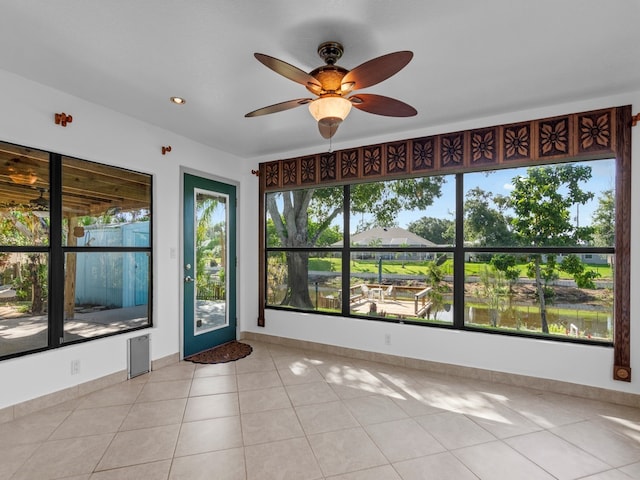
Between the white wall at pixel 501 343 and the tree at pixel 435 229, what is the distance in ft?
3.13

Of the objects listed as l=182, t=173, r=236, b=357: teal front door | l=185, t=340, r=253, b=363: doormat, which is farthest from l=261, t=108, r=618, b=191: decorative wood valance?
l=185, t=340, r=253, b=363: doormat

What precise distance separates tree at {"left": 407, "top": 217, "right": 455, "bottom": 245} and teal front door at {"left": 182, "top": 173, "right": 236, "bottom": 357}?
2.48 metres

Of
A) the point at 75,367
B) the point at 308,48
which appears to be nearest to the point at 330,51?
the point at 308,48

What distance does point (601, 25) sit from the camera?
1988 mm

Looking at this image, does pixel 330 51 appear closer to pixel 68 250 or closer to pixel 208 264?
pixel 68 250

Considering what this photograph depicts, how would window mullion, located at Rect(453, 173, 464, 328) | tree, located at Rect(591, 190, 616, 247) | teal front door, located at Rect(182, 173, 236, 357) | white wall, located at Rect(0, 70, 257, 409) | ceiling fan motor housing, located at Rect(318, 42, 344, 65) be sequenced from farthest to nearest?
teal front door, located at Rect(182, 173, 236, 357) < window mullion, located at Rect(453, 173, 464, 328) < tree, located at Rect(591, 190, 616, 247) < white wall, located at Rect(0, 70, 257, 409) < ceiling fan motor housing, located at Rect(318, 42, 344, 65)

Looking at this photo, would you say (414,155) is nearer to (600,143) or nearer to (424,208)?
(424,208)

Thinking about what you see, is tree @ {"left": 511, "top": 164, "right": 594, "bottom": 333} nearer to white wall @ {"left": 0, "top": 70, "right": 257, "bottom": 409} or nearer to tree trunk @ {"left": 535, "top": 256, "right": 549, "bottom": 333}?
tree trunk @ {"left": 535, "top": 256, "right": 549, "bottom": 333}

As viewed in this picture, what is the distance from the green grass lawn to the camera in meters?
3.02

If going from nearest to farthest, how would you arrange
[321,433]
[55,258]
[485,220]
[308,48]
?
[308,48] → [321,433] → [55,258] → [485,220]

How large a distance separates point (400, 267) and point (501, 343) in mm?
1261

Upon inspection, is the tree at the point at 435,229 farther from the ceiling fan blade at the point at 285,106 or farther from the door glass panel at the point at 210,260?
the door glass panel at the point at 210,260

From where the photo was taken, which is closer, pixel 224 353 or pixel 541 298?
pixel 541 298

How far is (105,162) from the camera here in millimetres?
3195
